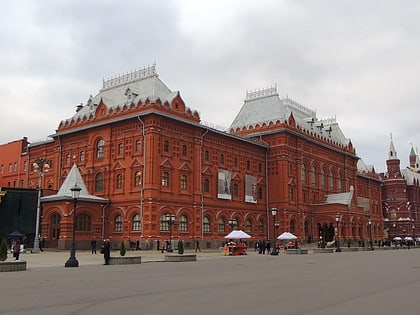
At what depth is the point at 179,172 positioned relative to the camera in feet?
173

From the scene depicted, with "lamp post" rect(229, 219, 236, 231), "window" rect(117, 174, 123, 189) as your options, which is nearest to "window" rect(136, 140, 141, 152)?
"window" rect(117, 174, 123, 189)

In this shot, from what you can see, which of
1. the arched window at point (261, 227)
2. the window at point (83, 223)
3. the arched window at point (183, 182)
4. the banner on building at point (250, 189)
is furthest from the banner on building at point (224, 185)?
the window at point (83, 223)

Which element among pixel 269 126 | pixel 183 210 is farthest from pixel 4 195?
pixel 269 126

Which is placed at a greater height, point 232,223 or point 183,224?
point 232,223

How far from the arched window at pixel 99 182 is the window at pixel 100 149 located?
215cm

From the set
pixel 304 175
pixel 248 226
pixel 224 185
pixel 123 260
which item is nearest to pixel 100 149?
pixel 224 185

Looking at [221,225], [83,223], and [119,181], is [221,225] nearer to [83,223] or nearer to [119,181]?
[119,181]

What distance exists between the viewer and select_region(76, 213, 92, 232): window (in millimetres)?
49656

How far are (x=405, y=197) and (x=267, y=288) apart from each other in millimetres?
111590

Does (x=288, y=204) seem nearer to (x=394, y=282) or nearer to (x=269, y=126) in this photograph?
(x=269, y=126)

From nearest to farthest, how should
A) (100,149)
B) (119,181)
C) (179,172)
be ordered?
(179,172)
(119,181)
(100,149)

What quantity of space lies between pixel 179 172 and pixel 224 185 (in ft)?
25.7

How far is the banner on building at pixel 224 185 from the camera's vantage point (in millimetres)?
57628

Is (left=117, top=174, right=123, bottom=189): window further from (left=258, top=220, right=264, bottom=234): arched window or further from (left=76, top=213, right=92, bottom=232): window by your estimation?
(left=258, top=220, right=264, bottom=234): arched window
